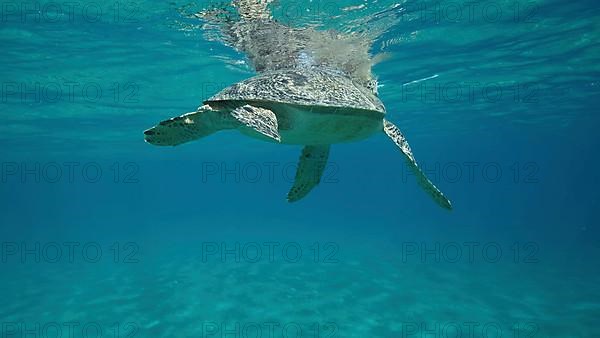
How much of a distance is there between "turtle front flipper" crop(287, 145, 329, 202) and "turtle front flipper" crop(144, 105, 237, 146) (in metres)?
3.22

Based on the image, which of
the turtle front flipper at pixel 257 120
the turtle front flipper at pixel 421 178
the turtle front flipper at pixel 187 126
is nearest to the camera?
the turtle front flipper at pixel 257 120

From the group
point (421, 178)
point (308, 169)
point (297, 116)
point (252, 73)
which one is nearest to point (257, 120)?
point (297, 116)

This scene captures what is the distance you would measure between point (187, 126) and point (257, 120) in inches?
36.1

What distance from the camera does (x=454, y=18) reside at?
11.6 metres

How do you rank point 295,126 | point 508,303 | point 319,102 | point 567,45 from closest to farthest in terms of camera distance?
point 319,102 → point 295,126 → point 508,303 → point 567,45

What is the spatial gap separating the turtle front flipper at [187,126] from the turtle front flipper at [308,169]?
127 inches

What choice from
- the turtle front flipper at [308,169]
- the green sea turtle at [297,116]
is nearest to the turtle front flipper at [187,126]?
the green sea turtle at [297,116]

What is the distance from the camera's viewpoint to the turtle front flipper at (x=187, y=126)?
4.64 m

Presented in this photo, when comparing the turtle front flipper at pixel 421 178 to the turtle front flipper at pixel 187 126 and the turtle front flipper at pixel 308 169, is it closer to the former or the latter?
the turtle front flipper at pixel 308 169

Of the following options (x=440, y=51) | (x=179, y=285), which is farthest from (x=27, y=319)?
(x=440, y=51)

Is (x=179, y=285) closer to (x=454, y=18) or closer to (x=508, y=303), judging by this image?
(x=508, y=303)

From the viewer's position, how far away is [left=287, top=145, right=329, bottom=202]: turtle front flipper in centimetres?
816

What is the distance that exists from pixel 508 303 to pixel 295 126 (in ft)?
37.3

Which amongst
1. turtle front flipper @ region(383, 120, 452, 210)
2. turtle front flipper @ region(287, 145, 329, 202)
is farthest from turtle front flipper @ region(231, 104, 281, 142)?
turtle front flipper @ region(287, 145, 329, 202)
